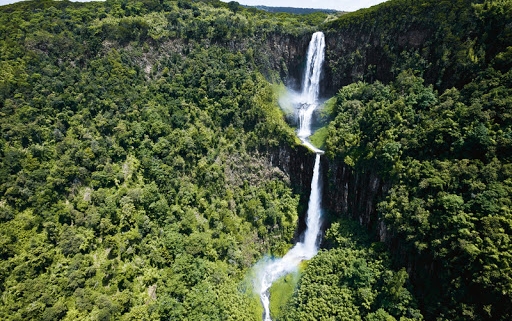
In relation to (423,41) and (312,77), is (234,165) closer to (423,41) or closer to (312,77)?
(312,77)

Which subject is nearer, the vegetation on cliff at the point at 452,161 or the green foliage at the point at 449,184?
the green foliage at the point at 449,184

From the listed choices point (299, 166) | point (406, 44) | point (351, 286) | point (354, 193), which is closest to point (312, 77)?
point (406, 44)

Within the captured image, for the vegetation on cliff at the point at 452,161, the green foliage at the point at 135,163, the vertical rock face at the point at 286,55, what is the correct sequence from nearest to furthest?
1. the vegetation on cliff at the point at 452,161
2. the green foliage at the point at 135,163
3. the vertical rock face at the point at 286,55

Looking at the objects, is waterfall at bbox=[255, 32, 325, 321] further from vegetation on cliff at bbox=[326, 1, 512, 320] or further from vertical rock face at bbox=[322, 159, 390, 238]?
vegetation on cliff at bbox=[326, 1, 512, 320]

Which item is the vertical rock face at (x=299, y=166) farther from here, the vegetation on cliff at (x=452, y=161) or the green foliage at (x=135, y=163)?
the vegetation on cliff at (x=452, y=161)

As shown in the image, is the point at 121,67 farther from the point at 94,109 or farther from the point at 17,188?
the point at 17,188

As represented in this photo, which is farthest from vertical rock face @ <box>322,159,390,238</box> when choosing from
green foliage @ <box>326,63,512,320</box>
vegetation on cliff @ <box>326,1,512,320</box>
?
green foliage @ <box>326,63,512,320</box>

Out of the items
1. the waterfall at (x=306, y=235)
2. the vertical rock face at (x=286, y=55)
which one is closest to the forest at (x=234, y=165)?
the waterfall at (x=306, y=235)

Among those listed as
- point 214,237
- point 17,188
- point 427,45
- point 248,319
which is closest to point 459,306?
point 248,319

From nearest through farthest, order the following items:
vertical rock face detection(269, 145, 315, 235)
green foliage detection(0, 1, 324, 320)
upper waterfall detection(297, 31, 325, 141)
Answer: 1. green foliage detection(0, 1, 324, 320)
2. vertical rock face detection(269, 145, 315, 235)
3. upper waterfall detection(297, 31, 325, 141)
